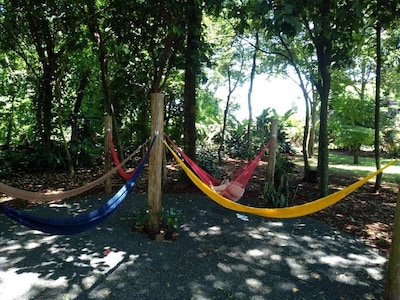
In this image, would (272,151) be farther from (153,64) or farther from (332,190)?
(153,64)

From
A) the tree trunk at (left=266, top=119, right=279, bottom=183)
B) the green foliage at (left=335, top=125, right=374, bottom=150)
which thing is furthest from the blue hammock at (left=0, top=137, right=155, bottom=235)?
the green foliage at (left=335, top=125, right=374, bottom=150)

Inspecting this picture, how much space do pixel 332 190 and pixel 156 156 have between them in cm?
324

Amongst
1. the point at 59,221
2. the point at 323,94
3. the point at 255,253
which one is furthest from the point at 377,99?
the point at 59,221

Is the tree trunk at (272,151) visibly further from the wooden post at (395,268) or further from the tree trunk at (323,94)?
the wooden post at (395,268)

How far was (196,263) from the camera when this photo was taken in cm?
226

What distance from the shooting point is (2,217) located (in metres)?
3.16

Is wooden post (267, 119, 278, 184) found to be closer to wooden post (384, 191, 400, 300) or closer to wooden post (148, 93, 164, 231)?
wooden post (148, 93, 164, 231)

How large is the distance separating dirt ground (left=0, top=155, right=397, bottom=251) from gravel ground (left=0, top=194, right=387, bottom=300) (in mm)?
334

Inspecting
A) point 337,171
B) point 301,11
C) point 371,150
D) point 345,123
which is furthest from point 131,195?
point 371,150

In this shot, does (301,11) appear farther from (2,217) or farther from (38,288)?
(2,217)

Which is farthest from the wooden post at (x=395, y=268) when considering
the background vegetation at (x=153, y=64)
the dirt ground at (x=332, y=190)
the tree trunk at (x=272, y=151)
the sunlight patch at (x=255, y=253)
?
the tree trunk at (x=272, y=151)

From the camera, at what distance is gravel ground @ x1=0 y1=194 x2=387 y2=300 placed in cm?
189

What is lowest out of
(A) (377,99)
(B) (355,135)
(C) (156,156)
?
(C) (156,156)

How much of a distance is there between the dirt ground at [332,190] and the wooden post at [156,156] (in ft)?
5.53
